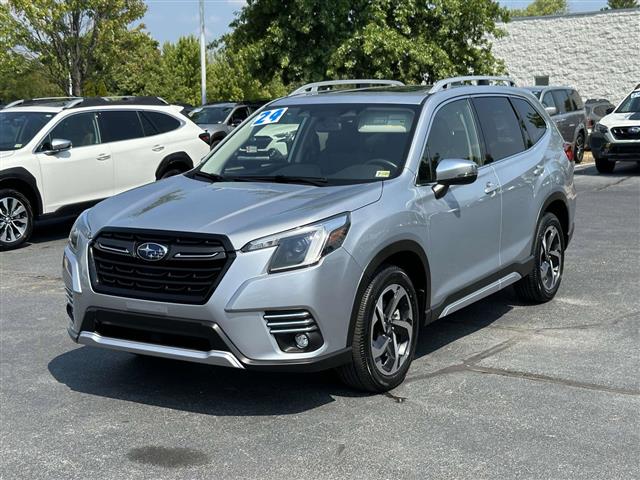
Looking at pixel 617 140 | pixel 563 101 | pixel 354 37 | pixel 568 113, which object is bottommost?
pixel 617 140

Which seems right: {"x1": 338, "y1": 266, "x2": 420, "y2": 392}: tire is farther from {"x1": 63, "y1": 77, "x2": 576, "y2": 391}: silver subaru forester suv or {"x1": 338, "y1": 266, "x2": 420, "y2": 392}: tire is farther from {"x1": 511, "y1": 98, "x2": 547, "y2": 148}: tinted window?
{"x1": 511, "y1": 98, "x2": 547, "y2": 148}: tinted window

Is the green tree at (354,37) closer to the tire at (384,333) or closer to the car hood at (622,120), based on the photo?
the car hood at (622,120)

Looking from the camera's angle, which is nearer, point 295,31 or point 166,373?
point 166,373

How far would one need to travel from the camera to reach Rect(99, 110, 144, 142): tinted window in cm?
1219

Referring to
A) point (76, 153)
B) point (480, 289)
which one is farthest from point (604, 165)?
point (480, 289)

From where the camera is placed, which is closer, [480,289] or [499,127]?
[480,289]

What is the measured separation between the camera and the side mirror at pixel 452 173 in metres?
5.49

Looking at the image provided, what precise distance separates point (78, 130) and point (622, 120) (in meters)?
11.6

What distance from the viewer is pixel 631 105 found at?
19281 millimetres

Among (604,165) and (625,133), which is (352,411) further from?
(604,165)

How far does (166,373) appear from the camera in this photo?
5707 millimetres

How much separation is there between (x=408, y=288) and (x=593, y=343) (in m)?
1.75

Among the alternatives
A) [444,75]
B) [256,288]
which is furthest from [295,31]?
[256,288]

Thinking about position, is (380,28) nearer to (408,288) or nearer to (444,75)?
(444,75)
